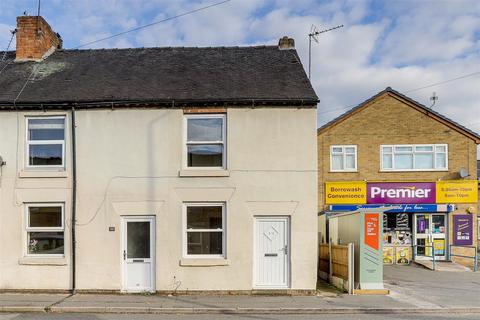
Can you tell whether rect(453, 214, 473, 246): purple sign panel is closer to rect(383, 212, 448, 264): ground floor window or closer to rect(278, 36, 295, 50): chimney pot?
rect(383, 212, 448, 264): ground floor window

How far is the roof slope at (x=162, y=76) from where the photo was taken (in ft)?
40.5

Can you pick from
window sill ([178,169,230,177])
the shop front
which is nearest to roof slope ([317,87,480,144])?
the shop front

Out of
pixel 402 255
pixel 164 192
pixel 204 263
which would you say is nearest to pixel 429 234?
pixel 402 255

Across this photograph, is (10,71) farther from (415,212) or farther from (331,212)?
(415,212)

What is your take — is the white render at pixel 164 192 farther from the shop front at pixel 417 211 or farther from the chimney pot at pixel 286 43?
the shop front at pixel 417 211

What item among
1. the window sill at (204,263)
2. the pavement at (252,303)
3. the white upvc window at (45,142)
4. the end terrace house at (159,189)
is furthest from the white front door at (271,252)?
the white upvc window at (45,142)

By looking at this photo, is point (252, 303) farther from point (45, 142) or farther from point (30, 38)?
point (30, 38)

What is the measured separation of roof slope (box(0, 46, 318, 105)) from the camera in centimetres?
1235

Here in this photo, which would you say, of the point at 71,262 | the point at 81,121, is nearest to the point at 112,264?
the point at 71,262

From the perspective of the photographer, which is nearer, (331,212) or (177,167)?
(177,167)

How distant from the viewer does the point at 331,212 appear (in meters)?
21.7

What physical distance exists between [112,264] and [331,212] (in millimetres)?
12707

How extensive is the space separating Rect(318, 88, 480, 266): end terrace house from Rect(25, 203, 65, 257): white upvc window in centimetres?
1300

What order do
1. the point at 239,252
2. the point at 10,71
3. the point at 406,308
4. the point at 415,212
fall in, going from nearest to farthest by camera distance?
the point at 406,308 < the point at 239,252 < the point at 10,71 < the point at 415,212
